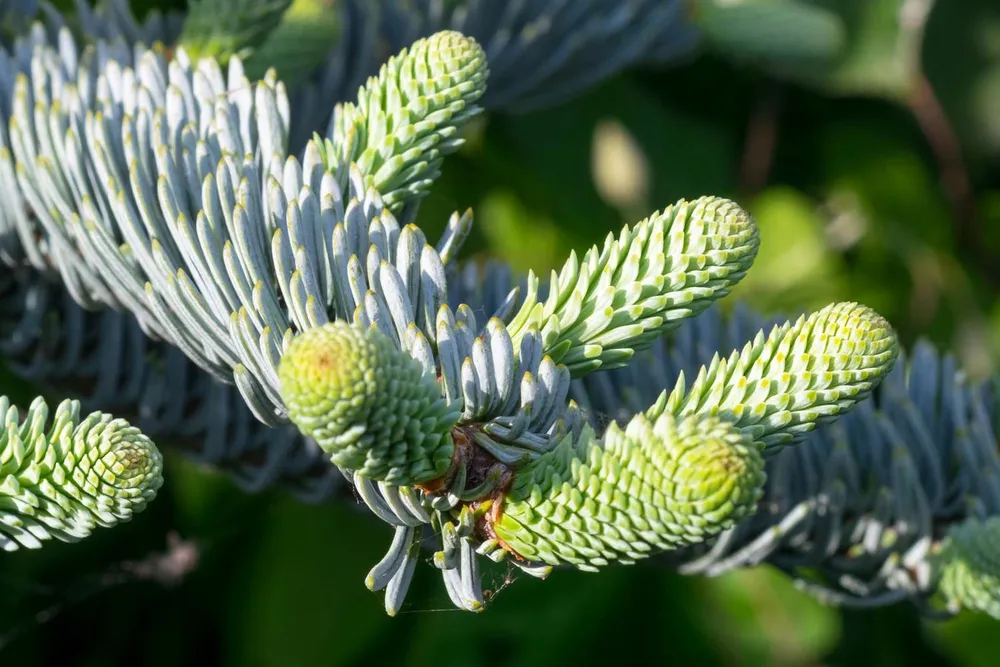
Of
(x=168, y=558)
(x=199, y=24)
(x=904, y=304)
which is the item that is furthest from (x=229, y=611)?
(x=904, y=304)

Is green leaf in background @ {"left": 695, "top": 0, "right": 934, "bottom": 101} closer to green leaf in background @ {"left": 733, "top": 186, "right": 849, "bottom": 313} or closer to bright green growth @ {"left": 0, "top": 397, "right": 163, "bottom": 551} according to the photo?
green leaf in background @ {"left": 733, "top": 186, "right": 849, "bottom": 313}

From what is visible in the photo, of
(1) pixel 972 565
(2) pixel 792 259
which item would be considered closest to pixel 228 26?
(1) pixel 972 565

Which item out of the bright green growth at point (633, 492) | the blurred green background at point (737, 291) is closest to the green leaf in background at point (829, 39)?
the blurred green background at point (737, 291)

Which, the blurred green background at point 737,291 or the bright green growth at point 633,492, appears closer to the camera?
the bright green growth at point 633,492

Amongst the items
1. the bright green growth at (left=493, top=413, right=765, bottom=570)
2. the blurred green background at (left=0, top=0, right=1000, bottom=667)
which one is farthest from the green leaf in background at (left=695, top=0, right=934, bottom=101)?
the bright green growth at (left=493, top=413, right=765, bottom=570)

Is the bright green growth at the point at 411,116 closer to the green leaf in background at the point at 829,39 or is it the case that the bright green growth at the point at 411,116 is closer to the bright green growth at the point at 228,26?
the bright green growth at the point at 228,26

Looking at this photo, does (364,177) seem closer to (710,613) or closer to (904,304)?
(710,613)
